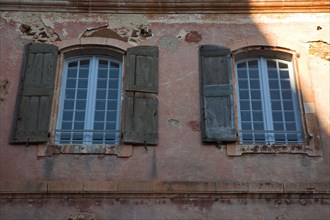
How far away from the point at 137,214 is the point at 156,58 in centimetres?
271

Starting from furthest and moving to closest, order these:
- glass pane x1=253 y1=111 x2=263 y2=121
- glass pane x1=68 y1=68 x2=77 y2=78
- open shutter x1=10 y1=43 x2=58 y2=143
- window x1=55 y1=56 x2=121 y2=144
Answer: glass pane x1=68 y1=68 x2=77 y2=78
glass pane x1=253 y1=111 x2=263 y2=121
window x1=55 y1=56 x2=121 y2=144
open shutter x1=10 y1=43 x2=58 y2=143

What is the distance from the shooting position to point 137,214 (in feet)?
24.0

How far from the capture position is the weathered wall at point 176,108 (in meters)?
7.53

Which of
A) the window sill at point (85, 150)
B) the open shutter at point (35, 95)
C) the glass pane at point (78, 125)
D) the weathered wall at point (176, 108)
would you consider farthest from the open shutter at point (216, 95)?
the open shutter at point (35, 95)

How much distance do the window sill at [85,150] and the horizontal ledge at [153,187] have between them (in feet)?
1.57

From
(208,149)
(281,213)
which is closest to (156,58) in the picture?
(208,149)

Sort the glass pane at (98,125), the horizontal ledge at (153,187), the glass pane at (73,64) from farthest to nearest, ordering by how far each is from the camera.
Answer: the glass pane at (73,64) → the glass pane at (98,125) → the horizontal ledge at (153,187)

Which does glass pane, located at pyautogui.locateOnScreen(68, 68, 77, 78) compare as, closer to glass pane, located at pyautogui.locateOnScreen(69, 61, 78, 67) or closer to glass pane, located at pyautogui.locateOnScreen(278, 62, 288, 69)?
glass pane, located at pyautogui.locateOnScreen(69, 61, 78, 67)

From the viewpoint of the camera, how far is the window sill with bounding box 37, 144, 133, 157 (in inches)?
305

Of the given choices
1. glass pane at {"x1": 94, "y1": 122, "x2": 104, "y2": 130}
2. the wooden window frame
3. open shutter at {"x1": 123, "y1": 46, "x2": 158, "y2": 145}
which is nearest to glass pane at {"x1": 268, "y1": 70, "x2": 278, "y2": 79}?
the wooden window frame

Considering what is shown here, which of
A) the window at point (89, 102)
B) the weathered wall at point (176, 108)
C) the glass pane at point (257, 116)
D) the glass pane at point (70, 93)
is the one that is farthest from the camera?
the glass pane at point (70, 93)

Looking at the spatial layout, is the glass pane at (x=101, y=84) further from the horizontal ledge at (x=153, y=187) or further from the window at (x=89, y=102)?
the horizontal ledge at (x=153, y=187)

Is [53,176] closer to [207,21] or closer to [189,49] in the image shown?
[189,49]

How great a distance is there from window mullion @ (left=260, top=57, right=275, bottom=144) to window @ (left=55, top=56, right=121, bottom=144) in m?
2.36
